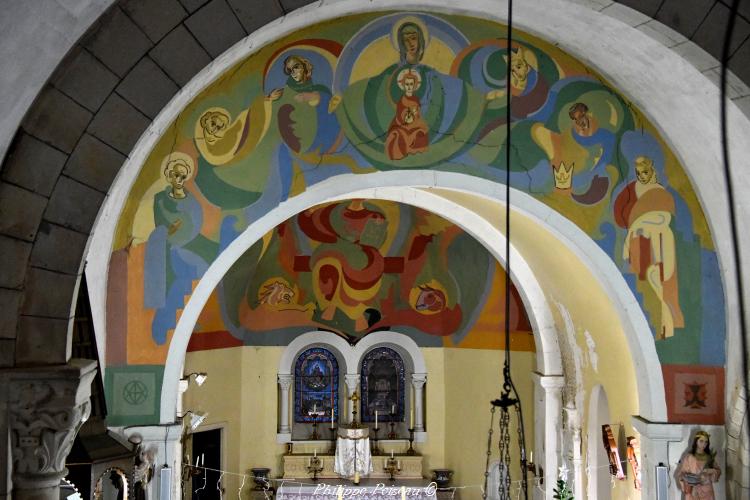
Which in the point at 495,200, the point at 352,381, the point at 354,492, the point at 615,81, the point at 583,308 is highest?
the point at 615,81

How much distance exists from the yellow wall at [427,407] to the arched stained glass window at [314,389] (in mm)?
529

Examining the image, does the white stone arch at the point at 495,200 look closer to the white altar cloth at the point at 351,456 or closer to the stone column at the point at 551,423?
the stone column at the point at 551,423

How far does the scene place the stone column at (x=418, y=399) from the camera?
715 inches

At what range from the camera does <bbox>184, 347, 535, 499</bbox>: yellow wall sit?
17.1 metres

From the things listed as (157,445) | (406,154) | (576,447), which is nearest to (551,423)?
(576,447)

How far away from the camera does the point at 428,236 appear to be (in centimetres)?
1717

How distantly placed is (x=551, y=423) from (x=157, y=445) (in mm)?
6583

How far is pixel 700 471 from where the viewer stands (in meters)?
10.3

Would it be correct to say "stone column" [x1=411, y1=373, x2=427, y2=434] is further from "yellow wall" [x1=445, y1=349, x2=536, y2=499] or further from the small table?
the small table

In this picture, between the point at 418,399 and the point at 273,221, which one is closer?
the point at 273,221

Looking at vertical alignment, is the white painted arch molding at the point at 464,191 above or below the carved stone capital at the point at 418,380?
above

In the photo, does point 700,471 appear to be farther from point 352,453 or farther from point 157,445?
point 352,453

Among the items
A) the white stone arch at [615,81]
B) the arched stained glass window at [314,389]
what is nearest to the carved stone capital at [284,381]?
the arched stained glass window at [314,389]

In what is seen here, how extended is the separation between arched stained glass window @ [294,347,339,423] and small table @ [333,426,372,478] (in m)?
0.75
